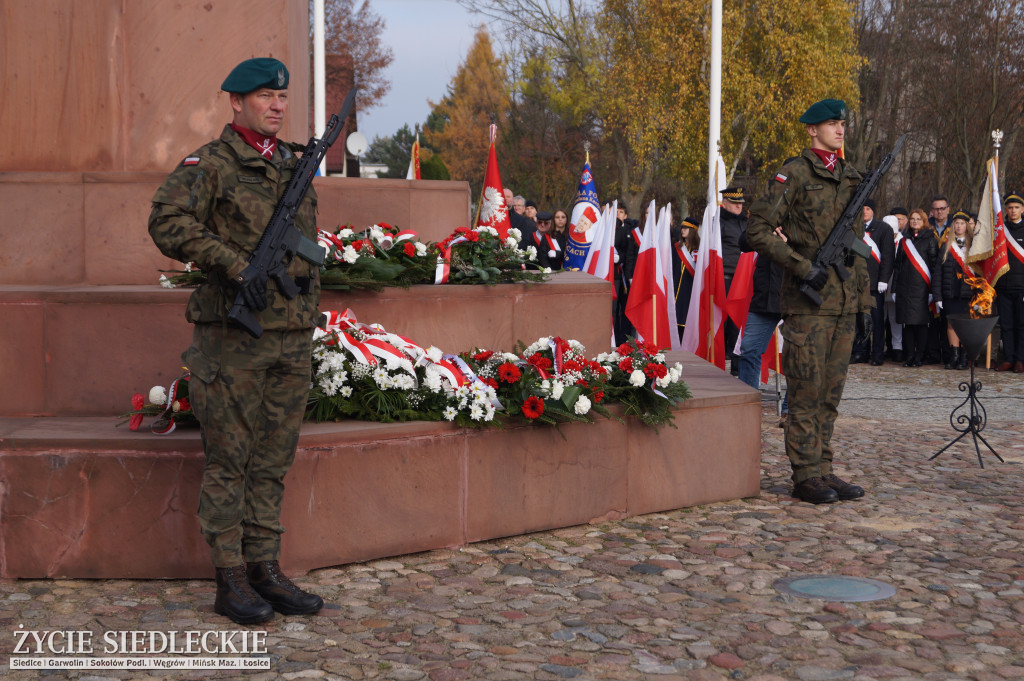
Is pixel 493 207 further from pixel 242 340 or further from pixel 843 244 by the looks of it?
pixel 242 340

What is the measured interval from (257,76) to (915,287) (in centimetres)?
1238

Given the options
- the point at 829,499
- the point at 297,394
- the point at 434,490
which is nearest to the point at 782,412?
the point at 829,499

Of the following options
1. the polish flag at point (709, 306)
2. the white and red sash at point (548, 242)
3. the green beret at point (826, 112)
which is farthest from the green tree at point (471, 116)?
the green beret at point (826, 112)

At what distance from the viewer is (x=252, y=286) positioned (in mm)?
4594

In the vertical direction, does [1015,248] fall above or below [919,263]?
above

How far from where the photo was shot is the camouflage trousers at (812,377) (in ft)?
23.1

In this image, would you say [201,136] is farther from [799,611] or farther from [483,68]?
[483,68]

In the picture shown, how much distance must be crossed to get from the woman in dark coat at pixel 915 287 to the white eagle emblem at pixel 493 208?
24.1ft

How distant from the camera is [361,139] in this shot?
1515cm

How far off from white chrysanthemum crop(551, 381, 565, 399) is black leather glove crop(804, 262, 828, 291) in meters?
1.68

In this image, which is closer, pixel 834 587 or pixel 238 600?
pixel 238 600

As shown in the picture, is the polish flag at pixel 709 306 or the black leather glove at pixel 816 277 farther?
the polish flag at pixel 709 306

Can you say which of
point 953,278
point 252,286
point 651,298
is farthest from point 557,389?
point 953,278

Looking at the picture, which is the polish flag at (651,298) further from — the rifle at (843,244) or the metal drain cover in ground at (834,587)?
the metal drain cover in ground at (834,587)
